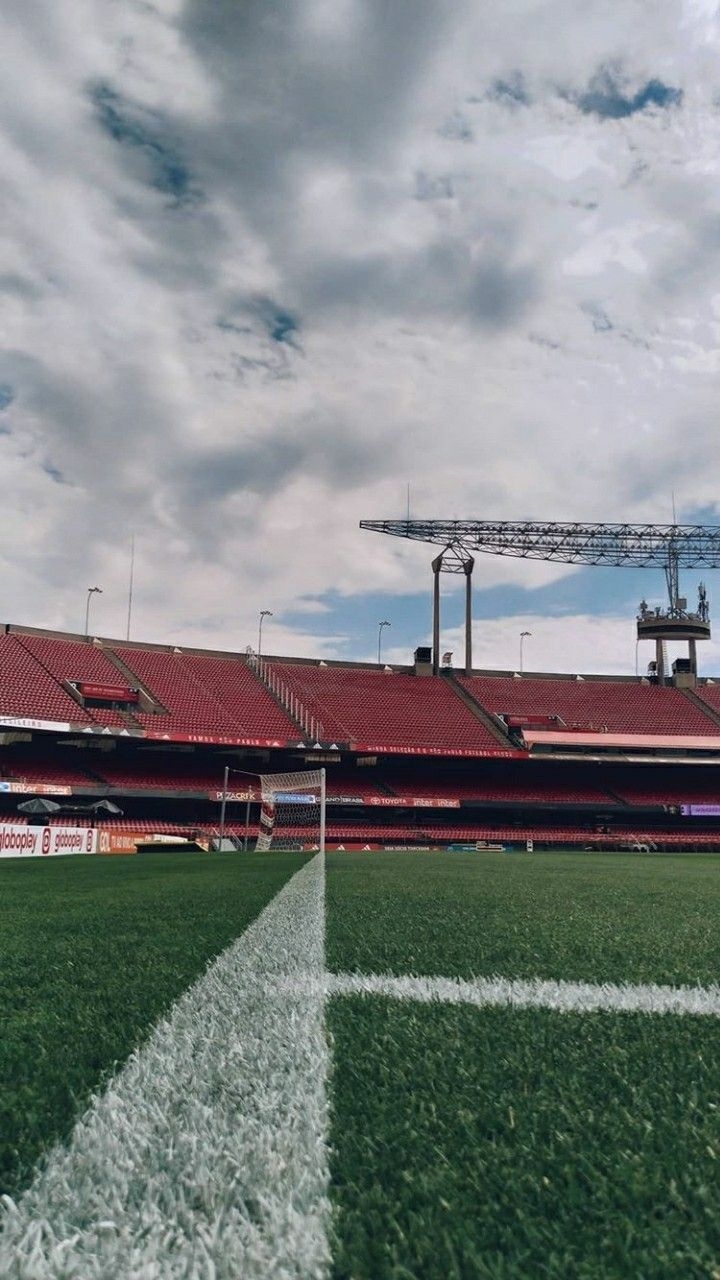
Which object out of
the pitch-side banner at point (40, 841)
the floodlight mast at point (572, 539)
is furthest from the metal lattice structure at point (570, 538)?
the pitch-side banner at point (40, 841)

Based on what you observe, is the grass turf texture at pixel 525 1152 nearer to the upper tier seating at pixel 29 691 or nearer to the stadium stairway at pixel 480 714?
the upper tier seating at pixel 29 691

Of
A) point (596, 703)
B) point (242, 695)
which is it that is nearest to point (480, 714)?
point (596, 703)

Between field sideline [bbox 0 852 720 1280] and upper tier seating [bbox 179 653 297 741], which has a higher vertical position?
upper tier seating [bbox 179 653 297 741]

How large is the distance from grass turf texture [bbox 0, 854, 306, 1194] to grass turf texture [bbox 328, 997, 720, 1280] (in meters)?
0.49

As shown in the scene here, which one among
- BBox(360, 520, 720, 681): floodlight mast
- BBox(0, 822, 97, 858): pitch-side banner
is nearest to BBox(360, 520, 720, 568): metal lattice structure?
BBox(360, 520, 720, 681): floodlight mast

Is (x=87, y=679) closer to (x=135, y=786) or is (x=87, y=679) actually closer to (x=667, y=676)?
(x=135, y=786)

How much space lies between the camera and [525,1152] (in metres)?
1.24

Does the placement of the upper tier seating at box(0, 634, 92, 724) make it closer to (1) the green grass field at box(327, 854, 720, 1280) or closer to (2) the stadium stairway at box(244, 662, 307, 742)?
(2) the stadium stairway at box(244, 662, 307, 742)

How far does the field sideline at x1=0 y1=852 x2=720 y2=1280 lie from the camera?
3.21 ft

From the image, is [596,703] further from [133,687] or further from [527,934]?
[527,934]

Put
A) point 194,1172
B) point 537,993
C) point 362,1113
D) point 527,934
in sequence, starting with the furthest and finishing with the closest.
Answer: point 527,934 < point 537,993 < point 362,1113 < point 194,1172

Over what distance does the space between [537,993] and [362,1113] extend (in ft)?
3.86

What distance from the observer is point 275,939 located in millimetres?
3732

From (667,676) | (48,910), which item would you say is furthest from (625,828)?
(48,910)
